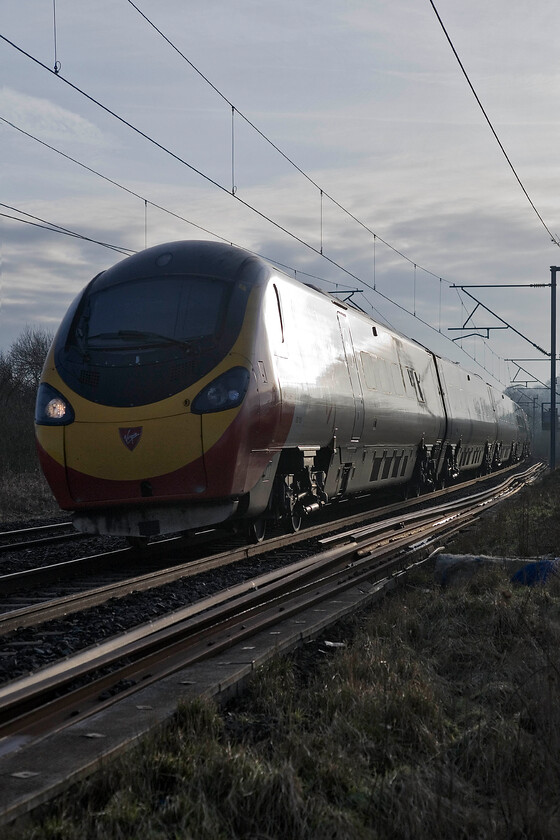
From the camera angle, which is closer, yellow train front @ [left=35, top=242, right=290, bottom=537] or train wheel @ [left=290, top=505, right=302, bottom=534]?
yellow train front @ [left=35, top=242, right=290, bottom=537]

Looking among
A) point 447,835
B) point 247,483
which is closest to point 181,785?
point 447,835

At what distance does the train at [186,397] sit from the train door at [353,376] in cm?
111

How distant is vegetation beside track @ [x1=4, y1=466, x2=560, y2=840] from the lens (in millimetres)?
2967

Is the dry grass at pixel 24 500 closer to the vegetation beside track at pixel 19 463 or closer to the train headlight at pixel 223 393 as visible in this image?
the vegetation beside track at pixel 19 463

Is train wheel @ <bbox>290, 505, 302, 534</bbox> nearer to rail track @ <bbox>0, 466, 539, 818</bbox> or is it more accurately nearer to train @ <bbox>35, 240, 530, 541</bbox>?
train @ <bbox>35, 240, 530, 541</bbox>

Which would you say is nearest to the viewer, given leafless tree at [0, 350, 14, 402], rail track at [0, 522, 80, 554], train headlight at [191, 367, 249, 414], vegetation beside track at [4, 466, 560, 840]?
vegetation beside track at [4, 466, 560, 840]

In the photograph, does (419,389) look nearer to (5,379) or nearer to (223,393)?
(223,393)

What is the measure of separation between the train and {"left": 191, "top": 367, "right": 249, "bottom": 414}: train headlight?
12mm

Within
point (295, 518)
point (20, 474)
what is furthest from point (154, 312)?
point (20, 474)

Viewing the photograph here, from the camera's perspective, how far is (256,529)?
34.8ft

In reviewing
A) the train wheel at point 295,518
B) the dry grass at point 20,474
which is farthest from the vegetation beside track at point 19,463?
the train wheel at point 295,518

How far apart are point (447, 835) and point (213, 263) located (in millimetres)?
7644

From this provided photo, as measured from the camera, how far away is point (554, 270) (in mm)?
36062

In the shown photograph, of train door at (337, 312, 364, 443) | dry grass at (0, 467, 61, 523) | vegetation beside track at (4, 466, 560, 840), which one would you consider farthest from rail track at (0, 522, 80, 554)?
vegetation beside track at (4, 466, 560, 840)
